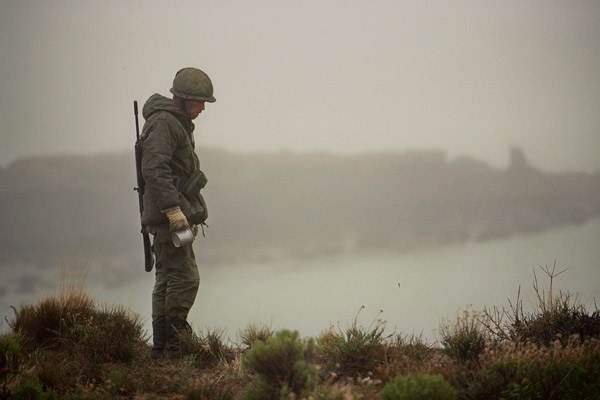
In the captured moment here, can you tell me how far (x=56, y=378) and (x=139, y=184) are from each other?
231 centimetres

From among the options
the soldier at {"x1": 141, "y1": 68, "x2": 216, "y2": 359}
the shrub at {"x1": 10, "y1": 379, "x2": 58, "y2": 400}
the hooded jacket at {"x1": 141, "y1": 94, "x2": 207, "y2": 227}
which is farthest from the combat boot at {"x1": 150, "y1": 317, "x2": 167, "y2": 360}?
the shrub at {"x1": 10, "y1": 379, "x2": 58, "y2": 400}

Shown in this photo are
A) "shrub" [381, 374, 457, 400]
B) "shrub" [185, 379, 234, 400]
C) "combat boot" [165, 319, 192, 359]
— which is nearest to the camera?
"shrub" [381, 374, 457, 400]

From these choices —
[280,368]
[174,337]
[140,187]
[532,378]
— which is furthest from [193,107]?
[532,378]

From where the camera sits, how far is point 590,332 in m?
7.75

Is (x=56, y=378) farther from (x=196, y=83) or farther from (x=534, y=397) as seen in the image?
(x=534, y=397)

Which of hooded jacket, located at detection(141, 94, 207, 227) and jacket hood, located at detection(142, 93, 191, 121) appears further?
jacket hood, located at detection(142, 93, 191, 121)

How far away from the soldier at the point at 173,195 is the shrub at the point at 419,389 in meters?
3.06

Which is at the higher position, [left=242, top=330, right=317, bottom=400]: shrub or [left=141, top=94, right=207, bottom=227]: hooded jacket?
[left=141, top=94, right=207, bottom=227]: hooded jacket

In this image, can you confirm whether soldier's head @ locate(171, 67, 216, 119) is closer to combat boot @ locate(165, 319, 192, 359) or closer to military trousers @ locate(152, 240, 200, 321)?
military trousers @ locate(152, 240, 200, 321)

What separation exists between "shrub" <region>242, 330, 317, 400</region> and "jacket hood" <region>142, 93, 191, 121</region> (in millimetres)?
3197

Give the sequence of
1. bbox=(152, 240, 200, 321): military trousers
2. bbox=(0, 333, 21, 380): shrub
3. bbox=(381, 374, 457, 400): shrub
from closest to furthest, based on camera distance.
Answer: bbox=(381, 374, 457, 400): shrub → bbox=(0, 333, 21, 380): shrub → bbox=(152, 240, 200, 321): military trousers

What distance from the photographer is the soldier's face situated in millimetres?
7746

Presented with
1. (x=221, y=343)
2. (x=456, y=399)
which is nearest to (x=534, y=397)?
(x=456, y=399)

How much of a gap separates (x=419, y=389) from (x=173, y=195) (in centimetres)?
344
